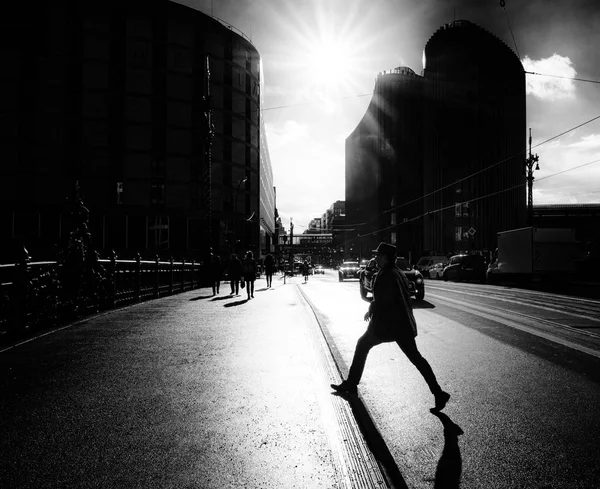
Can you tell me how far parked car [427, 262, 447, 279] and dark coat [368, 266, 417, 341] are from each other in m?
36.4

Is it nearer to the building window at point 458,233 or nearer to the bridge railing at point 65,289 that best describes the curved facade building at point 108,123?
the bridge railing at point 65,289

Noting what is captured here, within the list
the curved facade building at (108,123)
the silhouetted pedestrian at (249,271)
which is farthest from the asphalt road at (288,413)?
the curved facade building at (108,123)

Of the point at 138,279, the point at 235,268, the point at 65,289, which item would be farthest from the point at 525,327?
the point at 235,268

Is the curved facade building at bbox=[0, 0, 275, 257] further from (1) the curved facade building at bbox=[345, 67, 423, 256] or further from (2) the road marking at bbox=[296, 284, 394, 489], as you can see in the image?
(1) the curved facade building at bbox=[345, 67, 423, 256]

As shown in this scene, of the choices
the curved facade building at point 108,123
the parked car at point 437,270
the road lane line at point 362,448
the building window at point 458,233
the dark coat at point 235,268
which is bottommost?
the parked car at point 437,270

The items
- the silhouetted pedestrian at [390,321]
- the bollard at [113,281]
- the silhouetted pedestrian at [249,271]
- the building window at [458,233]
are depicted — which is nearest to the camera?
the silhouetted pedestrian at [390,321]

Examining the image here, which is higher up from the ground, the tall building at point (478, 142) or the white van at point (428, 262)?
the tall building at point (478, 142)

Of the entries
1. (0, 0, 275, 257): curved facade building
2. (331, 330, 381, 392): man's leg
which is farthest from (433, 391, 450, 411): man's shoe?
(0, 0, 275, 257): curved facade building

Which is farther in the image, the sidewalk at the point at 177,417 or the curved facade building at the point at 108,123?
the curved facade building at the point at 108,123

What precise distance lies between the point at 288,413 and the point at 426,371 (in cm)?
136

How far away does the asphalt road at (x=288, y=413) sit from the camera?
10.8 feet

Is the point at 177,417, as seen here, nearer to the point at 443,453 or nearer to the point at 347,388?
the point at 347,388

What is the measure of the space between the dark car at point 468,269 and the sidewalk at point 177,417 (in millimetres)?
29271

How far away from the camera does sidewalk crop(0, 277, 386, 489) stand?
328 centimetres
